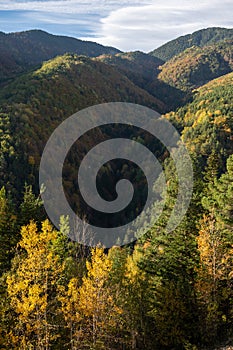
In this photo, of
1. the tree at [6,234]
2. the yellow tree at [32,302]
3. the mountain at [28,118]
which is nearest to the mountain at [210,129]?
the mountain at [28,118]

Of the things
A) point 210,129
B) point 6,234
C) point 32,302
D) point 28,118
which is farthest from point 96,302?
point 210,129

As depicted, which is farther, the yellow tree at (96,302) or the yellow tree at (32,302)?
the yellow tree at (96,302)

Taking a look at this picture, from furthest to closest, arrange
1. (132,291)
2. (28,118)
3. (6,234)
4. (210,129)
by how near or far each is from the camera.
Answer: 1. (210,129)
2. (28,118)
3. (6,234)
4. (132,291)

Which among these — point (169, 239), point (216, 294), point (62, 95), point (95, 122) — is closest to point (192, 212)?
point (169, 239)

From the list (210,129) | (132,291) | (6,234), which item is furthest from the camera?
(210,129)

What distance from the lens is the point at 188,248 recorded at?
30.4 m

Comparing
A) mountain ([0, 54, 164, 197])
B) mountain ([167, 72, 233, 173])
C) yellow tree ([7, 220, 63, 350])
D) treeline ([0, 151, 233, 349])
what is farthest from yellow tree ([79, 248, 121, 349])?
mountain ([167, 72, 233, 173])

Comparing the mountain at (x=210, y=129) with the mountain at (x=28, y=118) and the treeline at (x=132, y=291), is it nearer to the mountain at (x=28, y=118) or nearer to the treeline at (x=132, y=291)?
the mountain at (x=28, y=118)

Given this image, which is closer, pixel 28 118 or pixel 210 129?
pixel 28 118

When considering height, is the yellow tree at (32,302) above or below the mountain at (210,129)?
below

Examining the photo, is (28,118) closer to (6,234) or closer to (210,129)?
(210,129)

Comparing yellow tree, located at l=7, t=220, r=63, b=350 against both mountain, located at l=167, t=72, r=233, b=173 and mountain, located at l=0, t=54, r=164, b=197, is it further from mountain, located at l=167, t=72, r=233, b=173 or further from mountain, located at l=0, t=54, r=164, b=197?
mountain, located at l=167, t=72, r=233, b=173

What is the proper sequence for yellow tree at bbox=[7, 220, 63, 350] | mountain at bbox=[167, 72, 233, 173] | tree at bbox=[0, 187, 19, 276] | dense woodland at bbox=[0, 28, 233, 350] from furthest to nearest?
mountain at bbox=[167, 72, 233, 173] < tree at bbox=[0, 187, 19, 276] < dense woodland at bbox=[0, 28, 233, 350] < yellow tree at bbox=[7, 220, 63, 350]

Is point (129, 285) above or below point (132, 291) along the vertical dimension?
above
